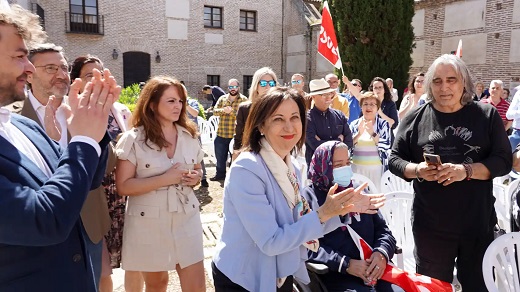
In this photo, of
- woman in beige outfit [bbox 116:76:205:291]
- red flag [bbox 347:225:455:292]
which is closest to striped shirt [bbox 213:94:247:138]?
woman in beige outfit [bbox 116:76:205:291]

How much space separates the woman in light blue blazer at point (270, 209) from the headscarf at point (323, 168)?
1.41 feet

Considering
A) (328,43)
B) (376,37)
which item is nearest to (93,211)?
(328,43)

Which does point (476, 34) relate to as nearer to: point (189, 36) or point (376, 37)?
point (376, 37)

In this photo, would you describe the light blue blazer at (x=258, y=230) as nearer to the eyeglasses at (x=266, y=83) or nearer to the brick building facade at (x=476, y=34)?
the eyeglasses at (x=266, y=83)

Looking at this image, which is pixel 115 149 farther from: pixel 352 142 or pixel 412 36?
pixel 412 36

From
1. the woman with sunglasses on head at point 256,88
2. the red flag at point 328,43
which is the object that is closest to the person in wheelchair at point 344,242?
the woman with sunglasses on head at point 256,88

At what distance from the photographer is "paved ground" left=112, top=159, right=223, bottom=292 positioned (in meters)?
3.53

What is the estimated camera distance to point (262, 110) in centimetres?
213

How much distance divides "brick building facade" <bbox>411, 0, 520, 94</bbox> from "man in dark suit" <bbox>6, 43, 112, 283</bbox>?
49.1ft

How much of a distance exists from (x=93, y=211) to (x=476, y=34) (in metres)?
16.0

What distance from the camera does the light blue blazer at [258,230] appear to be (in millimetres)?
1871

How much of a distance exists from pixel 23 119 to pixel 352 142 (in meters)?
4.06

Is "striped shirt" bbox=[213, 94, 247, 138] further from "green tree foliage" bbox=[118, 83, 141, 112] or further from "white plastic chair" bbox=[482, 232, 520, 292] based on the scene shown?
"white plastic chair" bbox=[482, 232, 520, 292]

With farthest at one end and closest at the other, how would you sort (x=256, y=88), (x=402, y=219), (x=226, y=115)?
1. (x=226, y=115)
2. (x=256, y=88)
3. (x=402, y=219)
